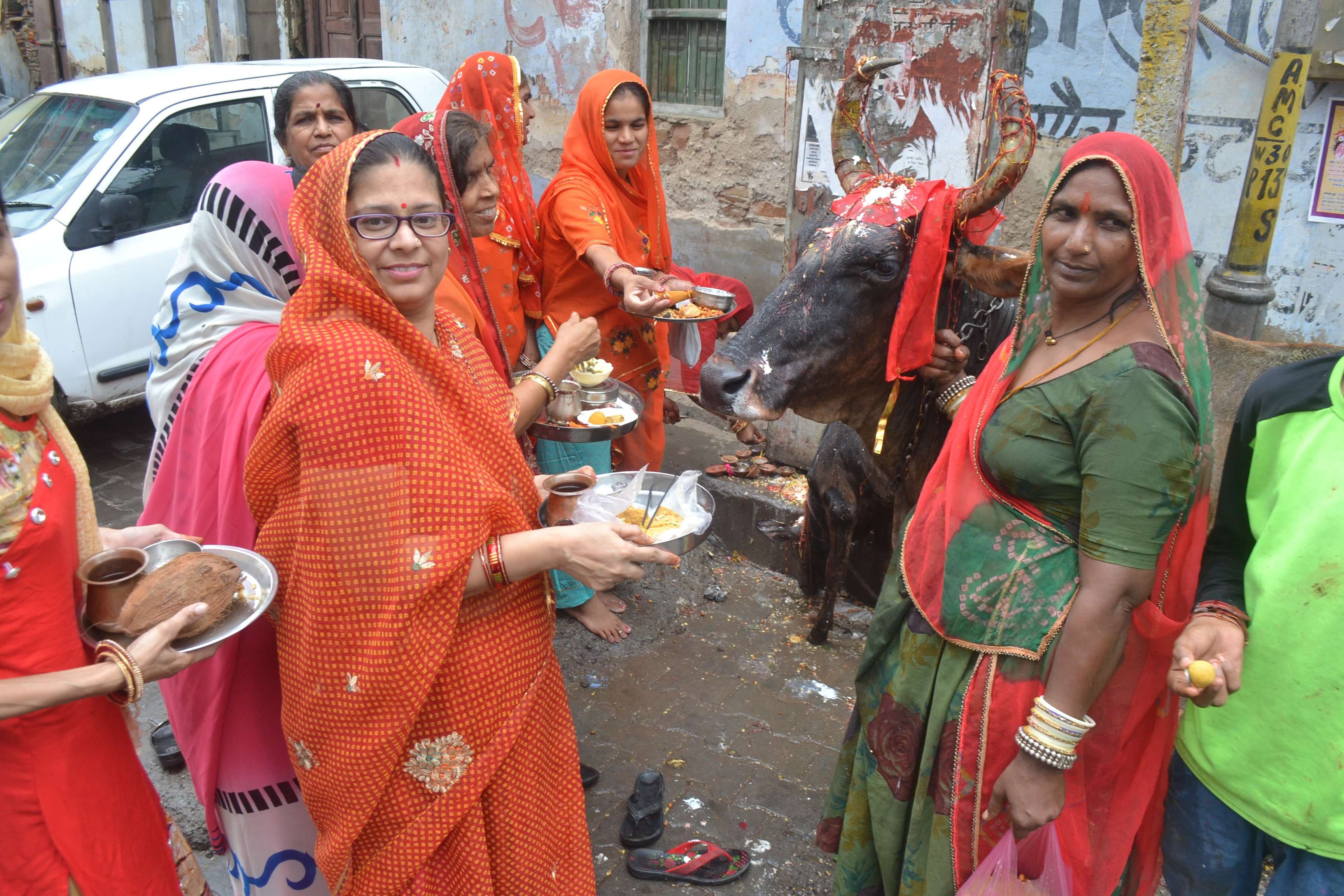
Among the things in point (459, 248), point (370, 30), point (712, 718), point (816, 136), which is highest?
point (370, 30)

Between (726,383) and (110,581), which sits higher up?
(726,383)

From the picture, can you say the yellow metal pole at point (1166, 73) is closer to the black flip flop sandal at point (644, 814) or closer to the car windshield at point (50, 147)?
the black flip flop sandal at point (644, 814)

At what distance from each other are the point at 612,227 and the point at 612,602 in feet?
5.80

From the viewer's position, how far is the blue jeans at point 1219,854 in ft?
5.85

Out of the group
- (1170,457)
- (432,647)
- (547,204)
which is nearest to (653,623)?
(547,204)

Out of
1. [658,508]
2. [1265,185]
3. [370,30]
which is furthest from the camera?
[370,30]

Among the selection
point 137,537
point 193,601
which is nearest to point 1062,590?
point 193,601

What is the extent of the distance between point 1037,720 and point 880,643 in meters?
0.44

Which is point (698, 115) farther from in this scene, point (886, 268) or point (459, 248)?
→ point (886, 268)

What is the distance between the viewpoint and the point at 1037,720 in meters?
1.89

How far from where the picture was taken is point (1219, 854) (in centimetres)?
194

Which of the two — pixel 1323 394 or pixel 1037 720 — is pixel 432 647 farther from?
pixel 1323 394

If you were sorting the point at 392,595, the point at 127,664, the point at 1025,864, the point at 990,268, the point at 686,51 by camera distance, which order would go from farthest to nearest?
the point at 686,51
the point at 990,268
the point at 1025,864
the point at 392,595
the point at 127,664

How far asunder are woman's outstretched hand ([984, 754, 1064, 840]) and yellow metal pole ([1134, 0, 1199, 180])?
2091mm
